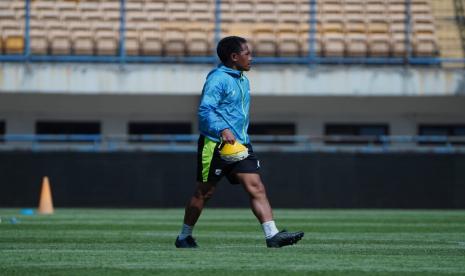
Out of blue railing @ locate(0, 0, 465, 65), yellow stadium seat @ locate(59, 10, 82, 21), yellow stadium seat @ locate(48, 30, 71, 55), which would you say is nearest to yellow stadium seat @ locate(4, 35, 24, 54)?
blue railing @ locate(0, 0, 465, 65)

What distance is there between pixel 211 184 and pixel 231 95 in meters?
0.76

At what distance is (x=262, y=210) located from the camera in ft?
31.6

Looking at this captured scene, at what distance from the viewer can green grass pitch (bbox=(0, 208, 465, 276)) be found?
25.9 feet

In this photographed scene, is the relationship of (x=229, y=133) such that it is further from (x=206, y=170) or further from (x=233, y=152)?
(x=206, y=170)

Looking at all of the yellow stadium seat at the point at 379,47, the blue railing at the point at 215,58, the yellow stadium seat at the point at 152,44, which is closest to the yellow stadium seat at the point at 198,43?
the blue railing at the point at 215,58

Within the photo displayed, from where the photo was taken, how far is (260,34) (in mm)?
25797

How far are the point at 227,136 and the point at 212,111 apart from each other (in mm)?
286

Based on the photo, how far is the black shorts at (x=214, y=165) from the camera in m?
9.70

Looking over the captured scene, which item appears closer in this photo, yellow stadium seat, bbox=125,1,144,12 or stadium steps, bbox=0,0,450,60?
stadium steps, bbox=0,0,450,60

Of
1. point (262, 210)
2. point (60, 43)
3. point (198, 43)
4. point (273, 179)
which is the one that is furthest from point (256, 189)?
point (60, 43)

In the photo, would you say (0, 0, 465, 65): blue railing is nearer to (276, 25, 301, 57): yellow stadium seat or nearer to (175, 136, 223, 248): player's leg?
(276, 25, 301, 57): yellow stadium seat

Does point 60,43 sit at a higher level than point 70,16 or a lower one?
lower

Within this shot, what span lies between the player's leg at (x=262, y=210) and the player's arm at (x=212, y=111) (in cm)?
41

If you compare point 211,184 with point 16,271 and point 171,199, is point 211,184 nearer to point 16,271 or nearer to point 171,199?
point 16,271
